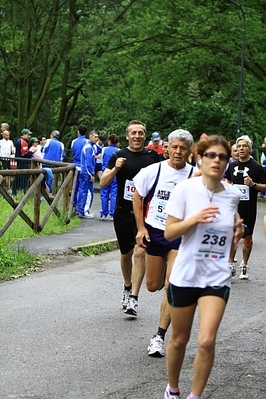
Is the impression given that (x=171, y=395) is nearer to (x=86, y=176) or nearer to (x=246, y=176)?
(x=246, y=176)

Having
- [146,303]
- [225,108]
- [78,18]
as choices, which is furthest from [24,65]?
[146,303]

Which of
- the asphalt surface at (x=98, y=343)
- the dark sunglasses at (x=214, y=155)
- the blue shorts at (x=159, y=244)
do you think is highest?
the dark sunglasses at (x=214, y=155)

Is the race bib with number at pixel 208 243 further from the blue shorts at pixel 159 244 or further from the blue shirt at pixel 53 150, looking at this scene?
the blue shirt at pixel 53 150

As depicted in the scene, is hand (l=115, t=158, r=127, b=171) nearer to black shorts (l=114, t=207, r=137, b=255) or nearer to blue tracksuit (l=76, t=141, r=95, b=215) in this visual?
black shorts (l=114, t=207, r=137, b=255)

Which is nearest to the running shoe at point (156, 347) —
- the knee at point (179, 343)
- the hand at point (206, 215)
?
the knee at point (179, 343)

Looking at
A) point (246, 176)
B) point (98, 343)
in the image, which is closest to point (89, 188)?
point (246, 176)

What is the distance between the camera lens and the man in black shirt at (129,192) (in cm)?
886

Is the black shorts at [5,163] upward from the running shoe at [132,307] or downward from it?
upward

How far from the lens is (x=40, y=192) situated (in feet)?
51.6

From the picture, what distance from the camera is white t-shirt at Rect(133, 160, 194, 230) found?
7629mm

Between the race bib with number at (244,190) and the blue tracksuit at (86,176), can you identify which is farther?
the blue tracksuit at (86,176)

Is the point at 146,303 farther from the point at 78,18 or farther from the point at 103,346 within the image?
the point at 78,18

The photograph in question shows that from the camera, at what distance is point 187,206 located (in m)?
5.61

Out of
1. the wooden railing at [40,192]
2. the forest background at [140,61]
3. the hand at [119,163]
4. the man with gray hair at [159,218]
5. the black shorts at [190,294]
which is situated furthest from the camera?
the forest background at [140,61]
